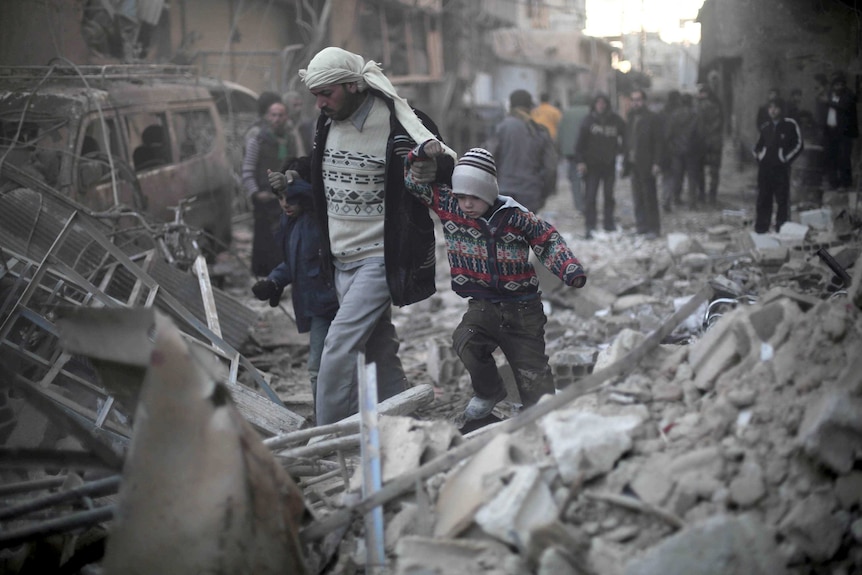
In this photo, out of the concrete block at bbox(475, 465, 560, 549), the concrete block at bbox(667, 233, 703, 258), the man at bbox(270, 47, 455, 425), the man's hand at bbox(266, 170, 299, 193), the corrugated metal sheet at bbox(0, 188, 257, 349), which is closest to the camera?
the concrete block at bbox(475, 465, 560, 549)

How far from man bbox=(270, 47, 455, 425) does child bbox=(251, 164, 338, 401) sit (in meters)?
0.26

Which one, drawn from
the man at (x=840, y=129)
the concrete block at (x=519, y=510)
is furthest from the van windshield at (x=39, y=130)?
the man at (x=840, y=129)

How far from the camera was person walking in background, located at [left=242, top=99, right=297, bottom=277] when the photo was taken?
7.84 m

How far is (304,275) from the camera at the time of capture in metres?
4.72

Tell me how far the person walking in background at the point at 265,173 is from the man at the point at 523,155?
8.07 ft

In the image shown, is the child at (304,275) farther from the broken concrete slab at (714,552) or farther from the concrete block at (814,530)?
the concrete block at (814,530)

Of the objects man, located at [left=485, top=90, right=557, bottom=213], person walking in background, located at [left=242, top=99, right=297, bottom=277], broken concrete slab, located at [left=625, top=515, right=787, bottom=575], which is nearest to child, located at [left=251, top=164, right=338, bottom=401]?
broken concrete slab, located at [left=625, top=515, right=787, bottom=575]

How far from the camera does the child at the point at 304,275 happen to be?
4668 millimetres

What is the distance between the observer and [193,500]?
8.80 ft

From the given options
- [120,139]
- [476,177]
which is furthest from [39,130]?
[476,177]

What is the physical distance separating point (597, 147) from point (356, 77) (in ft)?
25.3

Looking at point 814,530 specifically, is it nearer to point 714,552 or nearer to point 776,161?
point 714,552

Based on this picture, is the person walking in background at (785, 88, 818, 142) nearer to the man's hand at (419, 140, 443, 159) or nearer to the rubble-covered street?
the man's hand at (419, 140, 443, 159)

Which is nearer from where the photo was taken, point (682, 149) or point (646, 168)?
point (646, 168)
